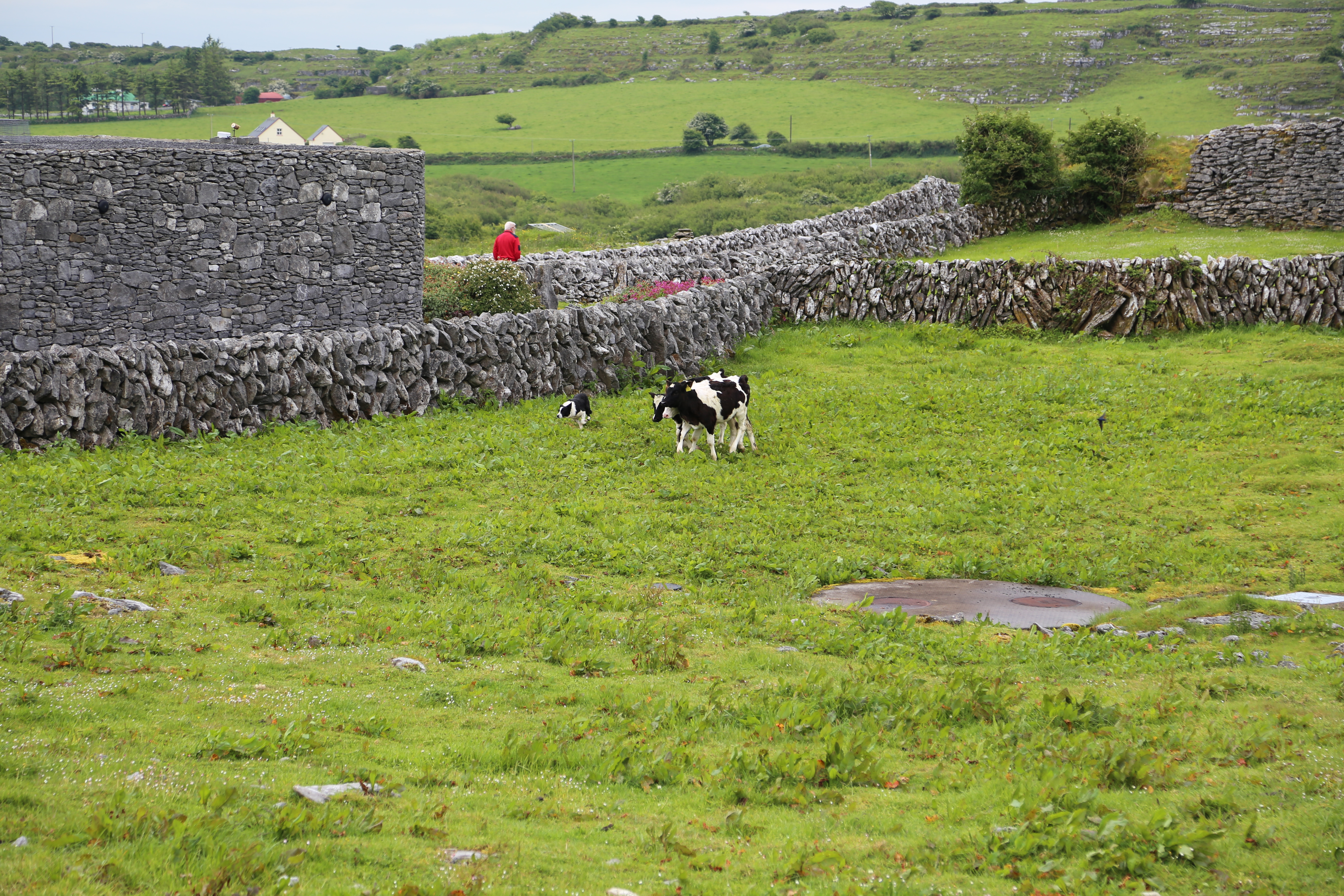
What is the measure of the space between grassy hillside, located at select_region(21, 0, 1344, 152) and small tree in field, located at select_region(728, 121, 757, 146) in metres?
2.48

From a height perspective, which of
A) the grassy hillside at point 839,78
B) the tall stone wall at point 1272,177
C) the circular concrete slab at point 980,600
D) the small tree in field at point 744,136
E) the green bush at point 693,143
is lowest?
the circular concrete slab at point 980,600

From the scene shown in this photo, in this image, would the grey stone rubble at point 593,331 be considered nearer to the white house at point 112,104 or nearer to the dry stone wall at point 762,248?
the dry stone wall at point 762,248

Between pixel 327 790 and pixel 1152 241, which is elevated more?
pixel 1152 241

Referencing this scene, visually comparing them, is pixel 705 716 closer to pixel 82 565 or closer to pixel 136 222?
pixel 82 565

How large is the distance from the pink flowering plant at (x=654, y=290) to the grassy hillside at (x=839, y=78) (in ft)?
173

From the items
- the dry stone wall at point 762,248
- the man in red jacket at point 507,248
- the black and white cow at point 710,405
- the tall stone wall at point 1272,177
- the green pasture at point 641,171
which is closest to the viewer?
the black and white cow at point 710,405

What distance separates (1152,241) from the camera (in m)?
32.8

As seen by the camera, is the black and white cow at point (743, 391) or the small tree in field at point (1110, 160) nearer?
the black and white cow at point (743, 391)

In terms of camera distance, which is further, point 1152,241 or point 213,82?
point 213,82

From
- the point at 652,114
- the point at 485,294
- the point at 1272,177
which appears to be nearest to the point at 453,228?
the point at 485,294

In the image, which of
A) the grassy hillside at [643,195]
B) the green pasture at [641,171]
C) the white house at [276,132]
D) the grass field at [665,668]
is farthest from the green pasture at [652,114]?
the grass field at [665,668]

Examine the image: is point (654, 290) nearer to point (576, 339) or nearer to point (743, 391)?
point (576, 339)

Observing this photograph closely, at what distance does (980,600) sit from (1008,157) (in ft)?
104

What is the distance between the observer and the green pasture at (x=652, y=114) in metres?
85.6
